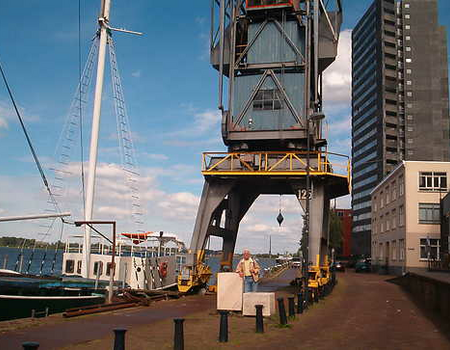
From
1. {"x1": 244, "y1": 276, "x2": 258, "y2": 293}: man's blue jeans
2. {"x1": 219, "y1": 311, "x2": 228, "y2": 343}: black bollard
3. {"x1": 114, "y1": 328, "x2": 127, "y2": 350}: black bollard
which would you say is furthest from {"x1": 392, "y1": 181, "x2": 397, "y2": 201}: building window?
{"x1": 114, "y1": 328, "x2": 127, "y2": 350}: black bollard

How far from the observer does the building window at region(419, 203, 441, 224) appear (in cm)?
4944

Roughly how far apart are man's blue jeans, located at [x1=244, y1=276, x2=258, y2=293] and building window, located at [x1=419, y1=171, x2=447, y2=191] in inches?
1445

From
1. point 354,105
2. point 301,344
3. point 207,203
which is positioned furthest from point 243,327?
point 354,105

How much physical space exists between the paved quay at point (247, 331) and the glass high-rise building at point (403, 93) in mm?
106364

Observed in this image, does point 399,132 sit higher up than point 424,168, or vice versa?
point 399,132

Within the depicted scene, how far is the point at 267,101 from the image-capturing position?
91.9 feet

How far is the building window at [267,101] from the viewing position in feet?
91.0

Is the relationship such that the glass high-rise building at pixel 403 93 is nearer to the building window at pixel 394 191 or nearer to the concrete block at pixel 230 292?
the building window at pixel 394 191

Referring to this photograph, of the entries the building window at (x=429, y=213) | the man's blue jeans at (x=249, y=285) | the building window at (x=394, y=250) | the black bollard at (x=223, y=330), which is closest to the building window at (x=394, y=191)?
the building window at (x=394, y=250)

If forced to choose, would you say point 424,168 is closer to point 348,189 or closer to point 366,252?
point 348,189

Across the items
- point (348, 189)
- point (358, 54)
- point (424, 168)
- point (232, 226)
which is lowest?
point (232, 226)

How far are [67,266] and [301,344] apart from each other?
63.8 feet

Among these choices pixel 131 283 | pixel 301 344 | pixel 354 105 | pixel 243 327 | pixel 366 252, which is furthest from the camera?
pixel 354 105

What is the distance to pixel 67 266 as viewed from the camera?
1104 inches
